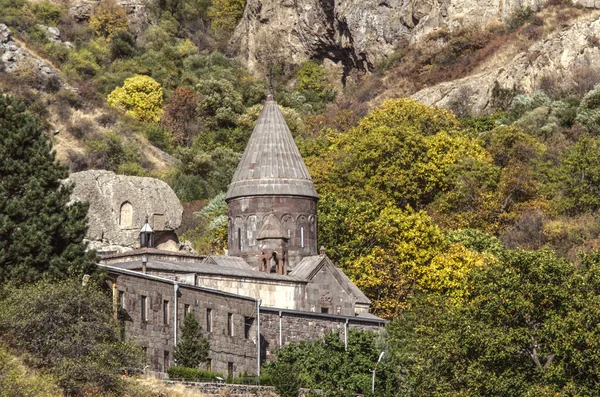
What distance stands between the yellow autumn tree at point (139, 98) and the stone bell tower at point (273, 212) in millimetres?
53831

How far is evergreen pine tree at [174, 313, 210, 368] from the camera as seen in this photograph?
188 ft

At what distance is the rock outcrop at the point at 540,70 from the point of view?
358 ft

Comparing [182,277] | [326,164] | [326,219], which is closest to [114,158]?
[326,164]

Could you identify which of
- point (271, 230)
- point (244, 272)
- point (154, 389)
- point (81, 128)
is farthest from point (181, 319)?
point (81, 128)

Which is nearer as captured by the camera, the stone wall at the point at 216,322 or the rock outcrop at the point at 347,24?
the stone wall at the point at 216,322

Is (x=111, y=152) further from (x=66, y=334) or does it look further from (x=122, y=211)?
(x=66, y=334)

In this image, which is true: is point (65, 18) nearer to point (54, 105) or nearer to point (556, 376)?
point (54, 105)

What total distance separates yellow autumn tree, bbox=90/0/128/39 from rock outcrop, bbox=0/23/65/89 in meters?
23.6

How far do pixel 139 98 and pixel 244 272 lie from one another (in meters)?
61.4

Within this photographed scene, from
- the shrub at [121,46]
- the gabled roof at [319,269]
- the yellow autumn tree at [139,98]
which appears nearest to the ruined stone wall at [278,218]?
the gabled roof at [319,269]

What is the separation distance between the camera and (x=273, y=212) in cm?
7012

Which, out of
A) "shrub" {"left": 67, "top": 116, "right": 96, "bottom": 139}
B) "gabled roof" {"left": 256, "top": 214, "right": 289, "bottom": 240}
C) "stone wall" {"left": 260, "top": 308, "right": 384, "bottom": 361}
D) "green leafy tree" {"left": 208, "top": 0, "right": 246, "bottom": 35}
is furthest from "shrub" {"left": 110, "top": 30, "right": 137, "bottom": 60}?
"stone wall" {"left": 260, "top": 308, "right": 384, "bottom": 361}

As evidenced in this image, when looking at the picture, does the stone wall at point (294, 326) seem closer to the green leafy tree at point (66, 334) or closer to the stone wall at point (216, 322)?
the stone wall at point (216, 322)

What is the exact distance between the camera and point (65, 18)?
148 metres
